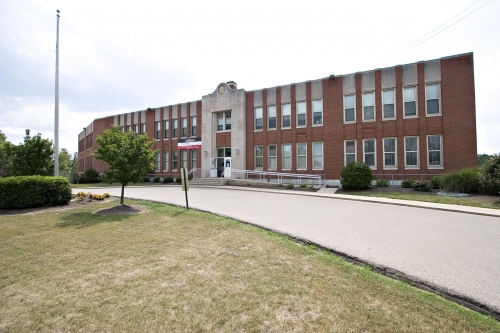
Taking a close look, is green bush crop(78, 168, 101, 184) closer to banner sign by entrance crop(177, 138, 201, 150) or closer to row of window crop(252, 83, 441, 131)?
banner sign by entrance crop(177, 138, 201, 150)

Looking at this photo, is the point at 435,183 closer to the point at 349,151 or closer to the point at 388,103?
the point at 349,151

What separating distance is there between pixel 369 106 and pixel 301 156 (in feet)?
23.2

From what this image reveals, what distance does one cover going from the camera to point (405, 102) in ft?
66.3

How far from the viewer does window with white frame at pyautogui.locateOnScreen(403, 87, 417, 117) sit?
1992cm

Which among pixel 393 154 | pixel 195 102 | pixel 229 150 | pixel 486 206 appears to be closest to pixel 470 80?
pixel 393 154

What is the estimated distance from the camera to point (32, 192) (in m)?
11.1

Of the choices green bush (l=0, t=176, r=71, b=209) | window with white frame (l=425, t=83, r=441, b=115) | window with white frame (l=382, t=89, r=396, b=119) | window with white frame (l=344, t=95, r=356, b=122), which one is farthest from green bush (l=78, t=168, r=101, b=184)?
window with white frame (l=425, t=83, r=441, b=115)

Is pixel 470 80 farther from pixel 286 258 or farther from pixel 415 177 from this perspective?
pixel 286 258

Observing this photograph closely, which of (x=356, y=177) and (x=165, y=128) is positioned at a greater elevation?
(x=165, y=128)

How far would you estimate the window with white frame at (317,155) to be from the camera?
75.4 ft

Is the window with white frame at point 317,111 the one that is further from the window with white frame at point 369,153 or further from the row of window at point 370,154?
the window with white frame at point 369,153

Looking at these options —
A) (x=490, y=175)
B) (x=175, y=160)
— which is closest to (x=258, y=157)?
(x=175, y=160)

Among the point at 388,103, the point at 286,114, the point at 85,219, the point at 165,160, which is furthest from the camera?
the point at 165,160

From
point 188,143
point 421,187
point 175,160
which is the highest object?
point 188,143
